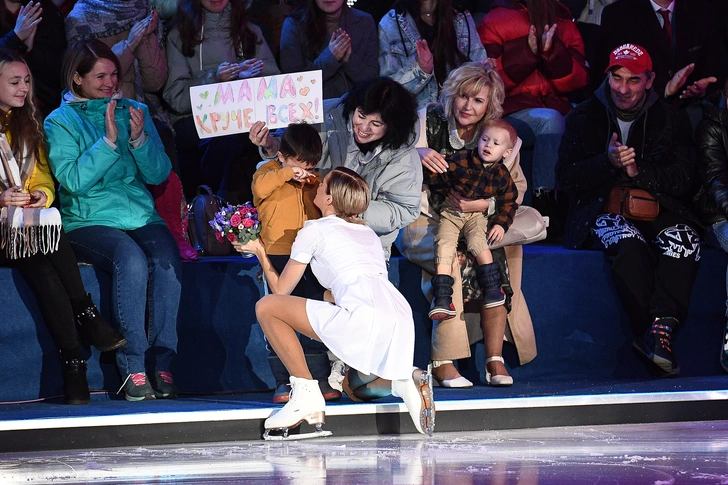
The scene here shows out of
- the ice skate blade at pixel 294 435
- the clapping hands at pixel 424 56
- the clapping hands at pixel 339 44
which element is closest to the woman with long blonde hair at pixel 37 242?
the ice skate blade at pixel 294 435

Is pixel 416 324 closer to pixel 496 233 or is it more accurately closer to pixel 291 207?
pixel 496 233

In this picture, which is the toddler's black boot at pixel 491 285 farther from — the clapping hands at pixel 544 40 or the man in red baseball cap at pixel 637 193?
the clapping hands at pixel 544 40

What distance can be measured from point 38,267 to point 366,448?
1.66 m

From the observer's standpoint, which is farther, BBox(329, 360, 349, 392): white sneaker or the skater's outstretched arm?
BBox(329, 360, 349, 392): white sneaker

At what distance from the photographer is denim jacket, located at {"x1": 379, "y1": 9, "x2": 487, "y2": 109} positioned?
19.0 feet

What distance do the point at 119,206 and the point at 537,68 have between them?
8.91 feet

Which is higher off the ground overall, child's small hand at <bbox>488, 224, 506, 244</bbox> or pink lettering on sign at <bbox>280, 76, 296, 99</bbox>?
pink lettering on sign at <bbox>280, 76, 296, 99</bbox>

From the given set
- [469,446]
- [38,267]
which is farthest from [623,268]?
[38,267]

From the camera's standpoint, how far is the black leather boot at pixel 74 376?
4.35m

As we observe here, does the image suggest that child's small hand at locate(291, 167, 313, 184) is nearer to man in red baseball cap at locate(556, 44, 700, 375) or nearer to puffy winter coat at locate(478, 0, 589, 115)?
man in red baseball cap at locate(556, 44, 700, 375)

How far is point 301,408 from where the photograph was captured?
3953mm

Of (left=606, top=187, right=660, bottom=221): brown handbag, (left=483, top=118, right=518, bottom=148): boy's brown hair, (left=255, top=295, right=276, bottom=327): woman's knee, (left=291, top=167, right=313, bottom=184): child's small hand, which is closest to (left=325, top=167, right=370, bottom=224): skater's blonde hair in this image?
(left=291, top=167, right=313, bottom=184): child's small hand

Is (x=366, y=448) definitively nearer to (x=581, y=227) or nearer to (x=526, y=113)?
(x=581, y=227)

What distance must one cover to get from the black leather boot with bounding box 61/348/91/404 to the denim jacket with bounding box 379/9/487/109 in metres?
2.48
